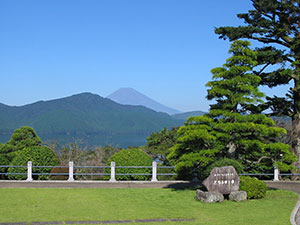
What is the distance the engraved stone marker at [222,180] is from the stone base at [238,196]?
0.99 ft

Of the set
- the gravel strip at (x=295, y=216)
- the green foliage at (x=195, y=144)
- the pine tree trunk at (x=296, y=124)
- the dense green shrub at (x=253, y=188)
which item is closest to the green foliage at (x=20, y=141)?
the green foliage at (x=195, y=144)

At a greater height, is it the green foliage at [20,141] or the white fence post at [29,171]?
the green foliage at [20,141]

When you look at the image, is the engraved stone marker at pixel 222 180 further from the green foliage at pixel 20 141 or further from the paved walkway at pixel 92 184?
the green foliage at pixel 20 141

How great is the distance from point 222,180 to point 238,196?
97 cm

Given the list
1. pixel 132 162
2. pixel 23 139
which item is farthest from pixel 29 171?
pixel 23 139

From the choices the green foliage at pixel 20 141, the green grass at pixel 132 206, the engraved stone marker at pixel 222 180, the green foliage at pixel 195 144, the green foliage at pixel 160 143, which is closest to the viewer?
the green grass at pixel 132 206

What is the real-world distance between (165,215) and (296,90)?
15.2m

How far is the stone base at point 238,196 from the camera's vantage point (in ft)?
58.6

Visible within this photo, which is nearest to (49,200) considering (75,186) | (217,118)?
(75,186)

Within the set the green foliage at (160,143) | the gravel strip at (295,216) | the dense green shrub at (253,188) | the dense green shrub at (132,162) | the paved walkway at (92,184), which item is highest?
the green foliage at (160,143)

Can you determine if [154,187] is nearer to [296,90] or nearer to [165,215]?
[165,215]

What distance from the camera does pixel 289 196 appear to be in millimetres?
19578

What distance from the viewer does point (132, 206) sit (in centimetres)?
1673

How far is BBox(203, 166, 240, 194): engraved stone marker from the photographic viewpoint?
18.2 m
